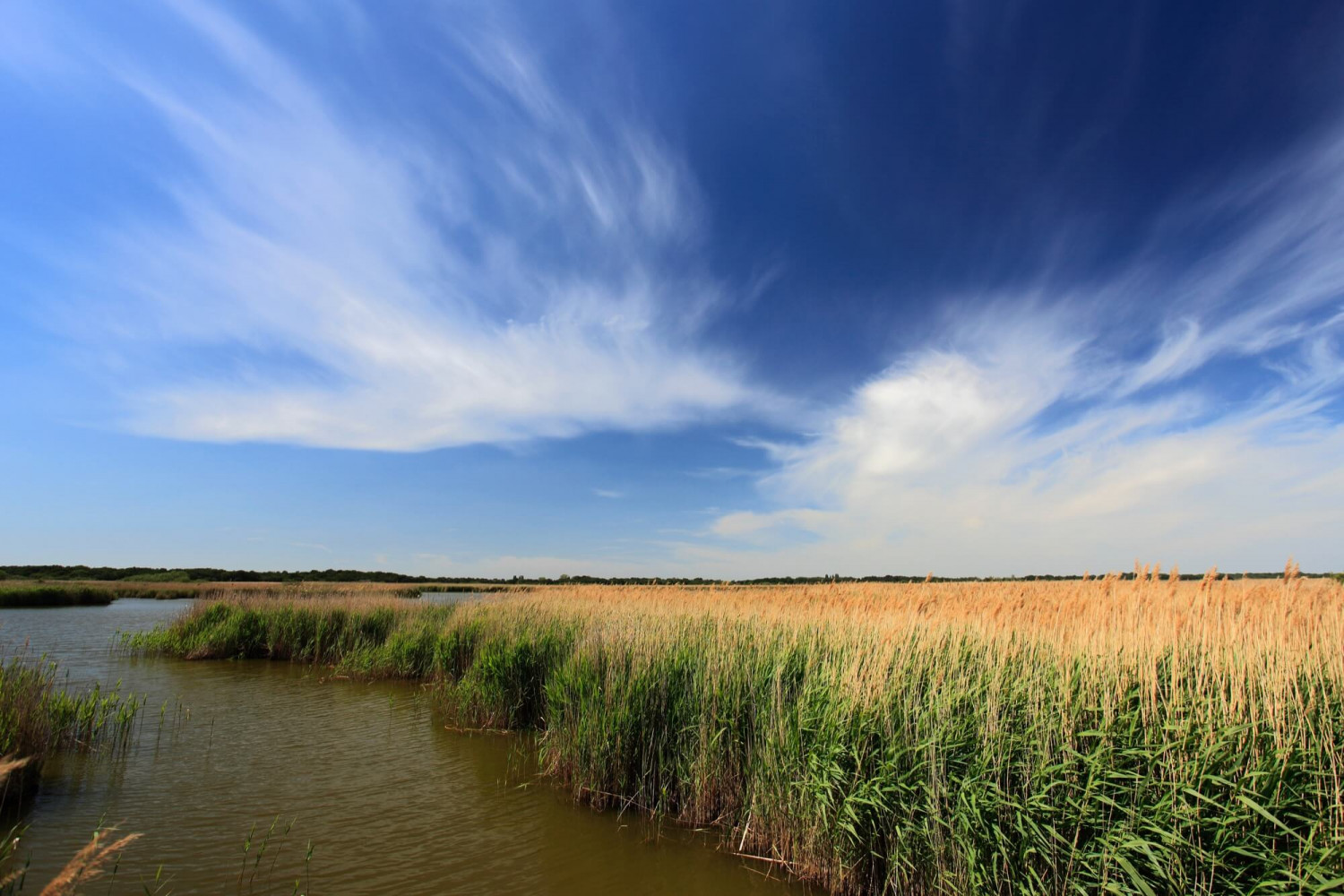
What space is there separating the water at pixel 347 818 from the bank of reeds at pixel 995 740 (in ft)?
2.22

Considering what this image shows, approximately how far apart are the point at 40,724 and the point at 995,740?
36.5 ft

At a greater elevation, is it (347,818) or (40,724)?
(40,724)

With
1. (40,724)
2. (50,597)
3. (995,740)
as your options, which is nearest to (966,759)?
(995,740)

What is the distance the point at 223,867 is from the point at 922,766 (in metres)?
6.39

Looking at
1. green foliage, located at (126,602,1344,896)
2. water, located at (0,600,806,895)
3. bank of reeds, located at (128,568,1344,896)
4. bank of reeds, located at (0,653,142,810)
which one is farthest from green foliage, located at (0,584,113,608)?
green foliage, located at (126,602,1344,896)

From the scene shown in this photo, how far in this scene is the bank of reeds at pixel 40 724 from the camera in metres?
6.80

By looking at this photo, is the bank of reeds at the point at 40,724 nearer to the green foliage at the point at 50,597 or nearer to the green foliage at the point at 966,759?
the green foliage at the point at 966,759

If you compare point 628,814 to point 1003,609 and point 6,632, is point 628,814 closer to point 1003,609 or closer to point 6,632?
point 1003,609

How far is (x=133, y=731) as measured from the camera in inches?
368

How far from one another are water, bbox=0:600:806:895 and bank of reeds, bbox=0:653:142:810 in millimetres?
300

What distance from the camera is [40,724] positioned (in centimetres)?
755

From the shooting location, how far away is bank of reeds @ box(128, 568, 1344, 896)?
3.80 metres

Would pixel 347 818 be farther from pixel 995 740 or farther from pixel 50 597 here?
pixel 50 597

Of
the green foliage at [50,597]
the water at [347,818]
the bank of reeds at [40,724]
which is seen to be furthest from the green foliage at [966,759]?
the green foliage at [50,597]
